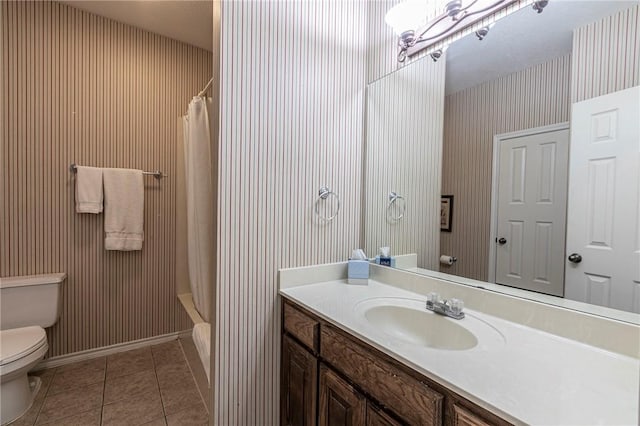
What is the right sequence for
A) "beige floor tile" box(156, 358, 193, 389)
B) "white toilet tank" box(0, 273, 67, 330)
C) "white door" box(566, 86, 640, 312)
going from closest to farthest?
1. "white door" box(566, 86, 640, 312)
2. "white toilet tank" box(0, 273, 67, 330)
3. "beige floor tile" box(156, 358, 193, 389)

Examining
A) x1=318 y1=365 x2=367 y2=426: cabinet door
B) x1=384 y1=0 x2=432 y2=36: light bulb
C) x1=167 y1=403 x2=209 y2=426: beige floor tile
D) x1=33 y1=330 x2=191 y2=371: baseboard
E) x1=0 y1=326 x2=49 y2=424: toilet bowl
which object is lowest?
x1=167 y1=403 x2=209 y2=426: beige floor tile

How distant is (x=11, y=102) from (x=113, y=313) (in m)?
1.62

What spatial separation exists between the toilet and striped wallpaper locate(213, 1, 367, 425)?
3.85 feet

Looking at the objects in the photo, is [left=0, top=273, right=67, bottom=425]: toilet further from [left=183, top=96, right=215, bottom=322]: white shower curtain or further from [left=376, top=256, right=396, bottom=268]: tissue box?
[left=376, top=256, right=396, bottom=268]: tissue box

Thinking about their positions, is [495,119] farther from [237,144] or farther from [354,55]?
[237,144]

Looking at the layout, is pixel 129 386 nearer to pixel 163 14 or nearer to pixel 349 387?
pixel 349 387

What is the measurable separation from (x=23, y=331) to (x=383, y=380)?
225 centimetres

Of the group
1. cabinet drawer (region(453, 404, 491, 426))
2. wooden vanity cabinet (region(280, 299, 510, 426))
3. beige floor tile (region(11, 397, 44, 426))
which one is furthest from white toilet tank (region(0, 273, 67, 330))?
cabinet drawer (region(453, 404, 491, 426))

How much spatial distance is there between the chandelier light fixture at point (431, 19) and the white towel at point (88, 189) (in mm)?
2214

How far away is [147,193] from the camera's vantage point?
2.46 metres

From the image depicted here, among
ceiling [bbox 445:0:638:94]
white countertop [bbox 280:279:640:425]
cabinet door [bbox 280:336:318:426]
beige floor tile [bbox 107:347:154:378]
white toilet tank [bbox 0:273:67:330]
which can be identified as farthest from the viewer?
beige floor tile [bbox 107:347:154:378]

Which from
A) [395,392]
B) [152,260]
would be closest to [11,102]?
[152,260]

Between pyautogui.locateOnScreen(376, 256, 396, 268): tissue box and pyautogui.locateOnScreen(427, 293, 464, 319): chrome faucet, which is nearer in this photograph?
pyautogui.locateOnScreen(427, 293, 464, 319): chrome faucet

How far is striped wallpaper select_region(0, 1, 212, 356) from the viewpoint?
6.54 feet
